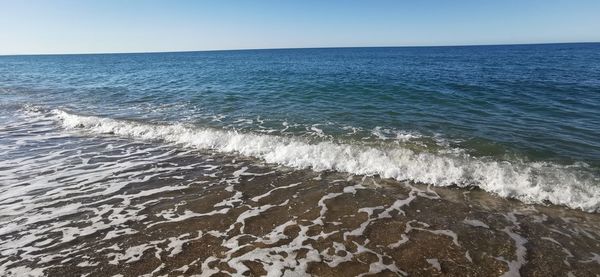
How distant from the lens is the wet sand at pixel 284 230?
5672 millimetres

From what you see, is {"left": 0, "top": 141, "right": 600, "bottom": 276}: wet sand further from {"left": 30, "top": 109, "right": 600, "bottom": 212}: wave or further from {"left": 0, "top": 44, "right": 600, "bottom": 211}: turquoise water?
{"left": 0, "top": 44, "right": 600, "bottom": 211}: turquoise water

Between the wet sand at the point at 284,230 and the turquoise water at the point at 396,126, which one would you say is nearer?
the wet sand at the point at 284,230

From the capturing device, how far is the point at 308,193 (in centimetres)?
852

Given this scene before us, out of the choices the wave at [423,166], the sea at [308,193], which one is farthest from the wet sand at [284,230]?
the wave at [423,166]

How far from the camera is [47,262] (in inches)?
228

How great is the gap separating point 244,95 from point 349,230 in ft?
60.2

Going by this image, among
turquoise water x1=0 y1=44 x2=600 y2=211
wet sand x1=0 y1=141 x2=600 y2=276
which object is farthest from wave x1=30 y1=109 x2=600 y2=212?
wet sand x1=0 y1=141 x2=600 y2=276

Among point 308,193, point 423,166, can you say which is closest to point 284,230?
point 308,193

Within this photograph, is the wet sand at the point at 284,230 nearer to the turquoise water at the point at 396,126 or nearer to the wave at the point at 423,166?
the wave at the point at 423,166

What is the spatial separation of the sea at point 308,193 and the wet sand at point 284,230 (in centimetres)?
4

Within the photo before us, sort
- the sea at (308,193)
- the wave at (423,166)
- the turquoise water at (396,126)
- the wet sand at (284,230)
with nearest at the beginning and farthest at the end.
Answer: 1. the wet sand at (284,230)
2. the sea at (308,193)
3. the wave at (423,166)
4. the turquoise water at (396,126)

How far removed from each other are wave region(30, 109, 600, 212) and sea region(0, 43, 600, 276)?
5 centimetres

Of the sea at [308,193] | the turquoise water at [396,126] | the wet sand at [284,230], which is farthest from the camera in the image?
the turquoise water at [396,126]

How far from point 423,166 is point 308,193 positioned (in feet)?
11.9
